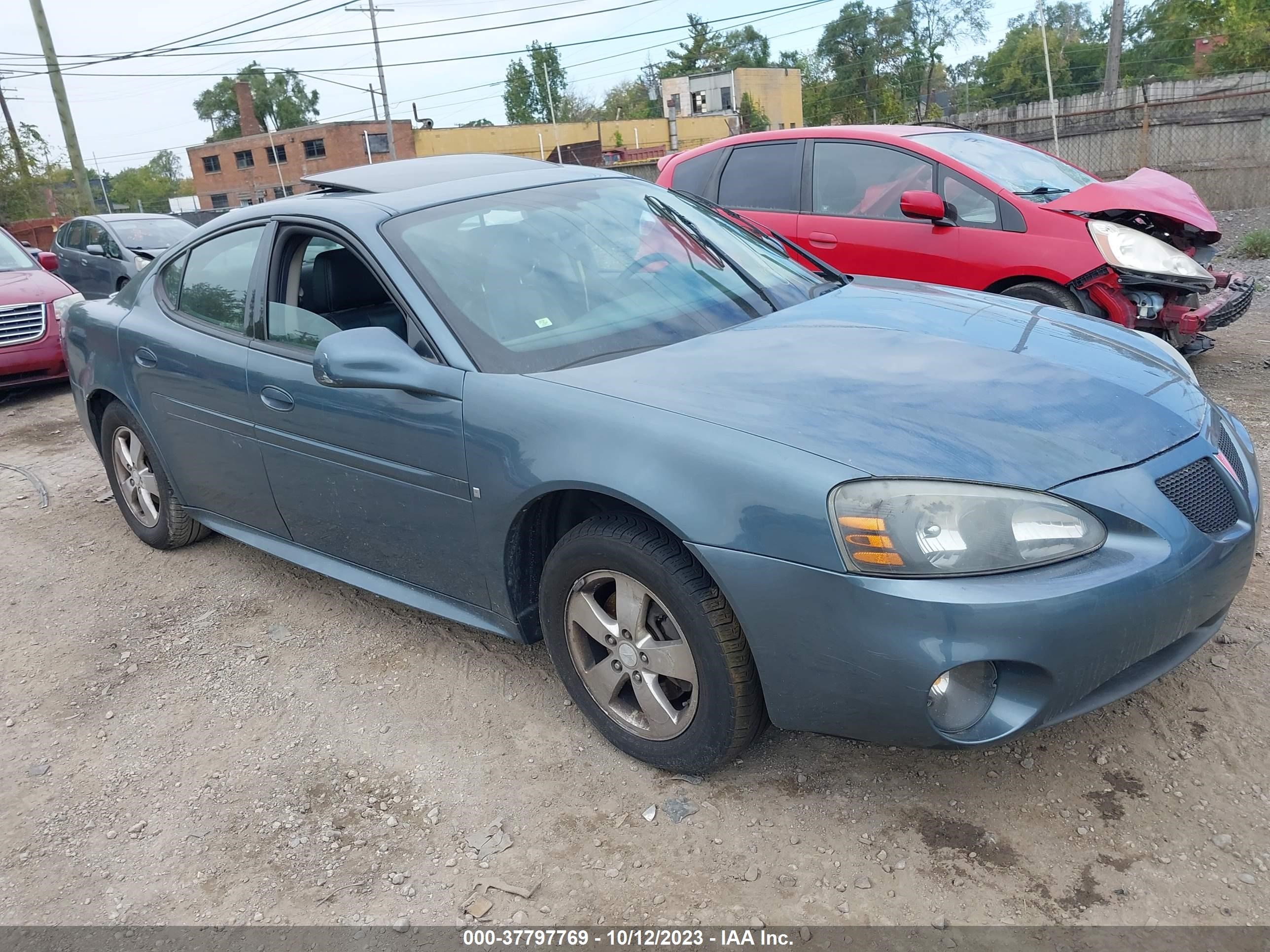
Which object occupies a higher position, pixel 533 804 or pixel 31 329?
pixel 31 329

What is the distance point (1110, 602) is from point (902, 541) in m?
0.47

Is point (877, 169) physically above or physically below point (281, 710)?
above

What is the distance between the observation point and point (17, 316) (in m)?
8.29

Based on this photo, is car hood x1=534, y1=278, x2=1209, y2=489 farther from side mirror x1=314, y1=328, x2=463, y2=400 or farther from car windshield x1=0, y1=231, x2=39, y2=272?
car windshield x1=0, y1=231, x2=39, y2=272

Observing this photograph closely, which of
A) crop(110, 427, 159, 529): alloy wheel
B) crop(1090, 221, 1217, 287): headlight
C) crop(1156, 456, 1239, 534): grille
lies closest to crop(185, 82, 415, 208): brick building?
crop(110, 427, 159, 529): alloy wheel

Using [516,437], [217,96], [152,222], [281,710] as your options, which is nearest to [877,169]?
[516,437]

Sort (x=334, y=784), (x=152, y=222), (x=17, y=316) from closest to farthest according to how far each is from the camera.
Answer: (x=334, y=784) < (x=17, y=316) < (x=152, y=222)

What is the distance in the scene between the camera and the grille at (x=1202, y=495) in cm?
228

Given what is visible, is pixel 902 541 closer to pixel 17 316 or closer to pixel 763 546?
pixel 763 546

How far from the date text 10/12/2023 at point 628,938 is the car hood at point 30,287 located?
828 cm

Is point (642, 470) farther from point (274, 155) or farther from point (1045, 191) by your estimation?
point (274, 155)

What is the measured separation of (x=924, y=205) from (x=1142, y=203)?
1.25m

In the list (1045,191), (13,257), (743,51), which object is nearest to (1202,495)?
(1045,191)

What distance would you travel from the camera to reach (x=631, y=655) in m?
2.61
